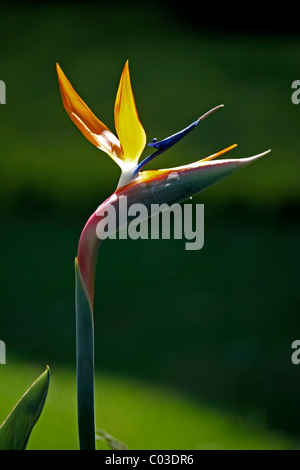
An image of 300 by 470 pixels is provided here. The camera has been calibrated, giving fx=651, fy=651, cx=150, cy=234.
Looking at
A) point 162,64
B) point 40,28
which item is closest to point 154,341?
point 162,64

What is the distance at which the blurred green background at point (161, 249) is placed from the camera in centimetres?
148

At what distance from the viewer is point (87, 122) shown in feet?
2.12

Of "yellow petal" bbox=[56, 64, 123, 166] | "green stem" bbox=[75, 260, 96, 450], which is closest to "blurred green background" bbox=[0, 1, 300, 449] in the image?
"green stem" bbox=[75, 260, 96, 450]

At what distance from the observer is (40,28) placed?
365 cm

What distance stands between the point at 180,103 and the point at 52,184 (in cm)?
79

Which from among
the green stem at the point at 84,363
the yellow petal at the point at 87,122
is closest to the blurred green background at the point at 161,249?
the green stem at the point at 84,363

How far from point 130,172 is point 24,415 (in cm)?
25

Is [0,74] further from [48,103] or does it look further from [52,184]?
[52,184]

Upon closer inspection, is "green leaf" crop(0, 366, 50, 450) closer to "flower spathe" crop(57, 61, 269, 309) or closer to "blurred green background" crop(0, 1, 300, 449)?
"flower spathe" crop(57, 61, 269, 309)

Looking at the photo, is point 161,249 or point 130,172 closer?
point 130,172

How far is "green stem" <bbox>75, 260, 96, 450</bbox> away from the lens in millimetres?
606

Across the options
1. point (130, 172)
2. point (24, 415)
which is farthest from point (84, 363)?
point (130, 172)

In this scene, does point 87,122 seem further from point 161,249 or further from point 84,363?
point 161,249

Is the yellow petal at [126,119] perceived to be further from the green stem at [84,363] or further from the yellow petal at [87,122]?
the green stem at [84,363]
